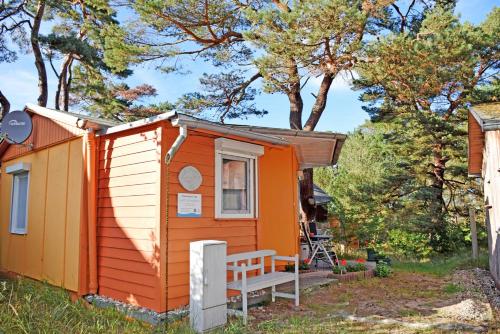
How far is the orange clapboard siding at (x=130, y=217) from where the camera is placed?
4789 mm

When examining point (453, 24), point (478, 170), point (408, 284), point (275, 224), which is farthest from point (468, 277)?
point (453, 24)

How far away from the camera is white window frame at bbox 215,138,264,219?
5523 mm

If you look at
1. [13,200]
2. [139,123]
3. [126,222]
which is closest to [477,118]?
[139,123]

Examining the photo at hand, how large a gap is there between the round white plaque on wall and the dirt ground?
1.87m

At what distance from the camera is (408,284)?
7.14 meters

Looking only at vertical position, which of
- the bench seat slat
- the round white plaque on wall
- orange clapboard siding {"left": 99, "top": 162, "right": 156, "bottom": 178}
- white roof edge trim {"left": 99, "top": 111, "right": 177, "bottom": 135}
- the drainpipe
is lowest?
the bench seat slat

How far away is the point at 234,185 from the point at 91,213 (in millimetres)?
2115

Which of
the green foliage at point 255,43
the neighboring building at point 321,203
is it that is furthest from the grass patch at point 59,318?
the neighboring building at point 321,203

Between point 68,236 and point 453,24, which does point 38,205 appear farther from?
point 453,24

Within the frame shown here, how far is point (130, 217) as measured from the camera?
5098mm

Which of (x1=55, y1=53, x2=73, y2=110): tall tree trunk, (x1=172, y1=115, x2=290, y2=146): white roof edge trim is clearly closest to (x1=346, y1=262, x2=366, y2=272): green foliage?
(x1=172, y1=115, x2=290, y2=146): white roof edge trim

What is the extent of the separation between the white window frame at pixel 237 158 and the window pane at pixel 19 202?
14.3 ft

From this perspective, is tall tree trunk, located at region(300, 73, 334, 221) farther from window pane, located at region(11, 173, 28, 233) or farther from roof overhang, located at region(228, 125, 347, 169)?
window pane, located at region(11, 173, 28, 233)

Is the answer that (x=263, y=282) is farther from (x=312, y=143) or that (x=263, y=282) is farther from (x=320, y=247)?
(x=320, y=247)
